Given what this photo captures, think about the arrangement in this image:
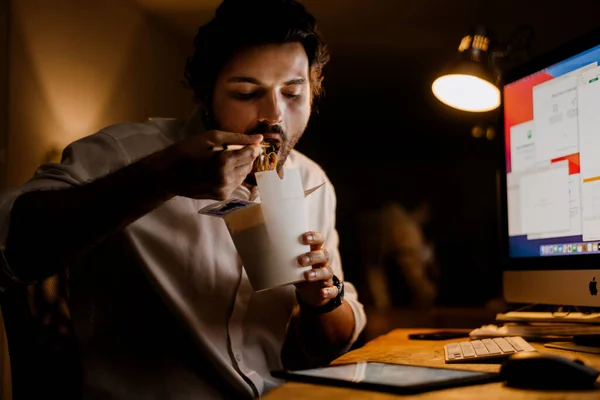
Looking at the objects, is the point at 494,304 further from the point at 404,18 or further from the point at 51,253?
the point at 51,253

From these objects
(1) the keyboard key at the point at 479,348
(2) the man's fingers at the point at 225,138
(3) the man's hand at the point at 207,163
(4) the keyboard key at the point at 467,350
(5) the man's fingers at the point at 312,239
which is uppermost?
(2) the man's fingers at the point at 225,138

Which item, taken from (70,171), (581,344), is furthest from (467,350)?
(70,171)

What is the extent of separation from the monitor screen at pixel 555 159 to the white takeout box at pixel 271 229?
1.68ft

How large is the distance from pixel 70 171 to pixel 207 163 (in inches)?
14.7

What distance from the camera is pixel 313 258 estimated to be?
0.96 metres

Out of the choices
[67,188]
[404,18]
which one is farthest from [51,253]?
[404,18]

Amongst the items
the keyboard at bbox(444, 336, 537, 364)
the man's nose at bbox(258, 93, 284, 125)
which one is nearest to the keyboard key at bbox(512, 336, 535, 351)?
the keyboard at bbox(444, 336, 537, 364)

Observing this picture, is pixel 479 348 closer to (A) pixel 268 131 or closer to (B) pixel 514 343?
(B) pixel 514 343

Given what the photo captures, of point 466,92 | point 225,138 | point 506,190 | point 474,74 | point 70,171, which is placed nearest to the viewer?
point 225,138

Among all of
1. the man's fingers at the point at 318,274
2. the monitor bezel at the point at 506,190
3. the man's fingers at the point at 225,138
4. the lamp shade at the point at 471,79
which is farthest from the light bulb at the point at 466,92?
the man's fingers at the point at 225,138

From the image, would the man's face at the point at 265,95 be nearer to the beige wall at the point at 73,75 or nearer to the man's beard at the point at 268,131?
the man's beard at the point at 268,131

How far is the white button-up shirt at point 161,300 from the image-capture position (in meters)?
1.14

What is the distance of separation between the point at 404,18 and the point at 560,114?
8.96 ft

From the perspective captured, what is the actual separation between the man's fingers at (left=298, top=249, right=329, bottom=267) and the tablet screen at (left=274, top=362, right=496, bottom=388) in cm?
19
